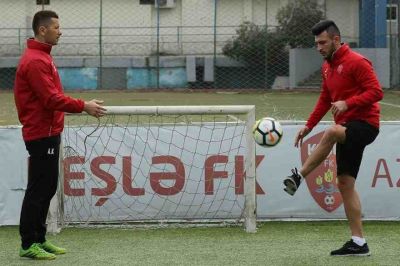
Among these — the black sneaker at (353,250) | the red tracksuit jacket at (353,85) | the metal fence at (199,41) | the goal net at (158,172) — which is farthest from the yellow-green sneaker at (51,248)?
the metal fence at (199,41)

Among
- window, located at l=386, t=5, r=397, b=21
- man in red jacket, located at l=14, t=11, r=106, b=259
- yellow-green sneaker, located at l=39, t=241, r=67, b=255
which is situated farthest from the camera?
window, located at l=386, t=5, r=397, b=21

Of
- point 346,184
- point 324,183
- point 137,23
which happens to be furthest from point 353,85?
point 137,23

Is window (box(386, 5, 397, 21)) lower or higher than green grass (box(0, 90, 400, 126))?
higher

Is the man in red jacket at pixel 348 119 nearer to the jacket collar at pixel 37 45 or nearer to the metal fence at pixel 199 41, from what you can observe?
the jacket collar at pixel 37 45

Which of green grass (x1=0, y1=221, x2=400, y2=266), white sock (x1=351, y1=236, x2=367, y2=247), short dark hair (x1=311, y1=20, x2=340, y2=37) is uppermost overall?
short dark hair (x1=311, y1=20, x2=340, y2=37)

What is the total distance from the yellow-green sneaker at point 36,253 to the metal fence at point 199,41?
2046 centimetres

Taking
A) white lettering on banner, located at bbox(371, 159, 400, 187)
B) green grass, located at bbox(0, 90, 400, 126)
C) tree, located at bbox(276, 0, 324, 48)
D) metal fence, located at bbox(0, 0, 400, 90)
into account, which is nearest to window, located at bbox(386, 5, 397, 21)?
metal fence, located at bbox(0, 0, 400, 90)

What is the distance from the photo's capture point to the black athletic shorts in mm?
6527

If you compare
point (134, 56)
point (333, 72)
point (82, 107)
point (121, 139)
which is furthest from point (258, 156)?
point (134, 56)

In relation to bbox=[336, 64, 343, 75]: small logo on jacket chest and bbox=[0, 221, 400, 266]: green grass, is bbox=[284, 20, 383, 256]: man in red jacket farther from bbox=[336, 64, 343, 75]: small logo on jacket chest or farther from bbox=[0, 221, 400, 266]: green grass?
bbox=[0, 221, 400, 266]: green grass

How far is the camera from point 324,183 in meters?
8.39

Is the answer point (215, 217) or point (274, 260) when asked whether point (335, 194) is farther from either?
point (274, 260)

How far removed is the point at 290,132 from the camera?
8.39 m

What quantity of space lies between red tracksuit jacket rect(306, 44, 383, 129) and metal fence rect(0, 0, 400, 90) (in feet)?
64.1
